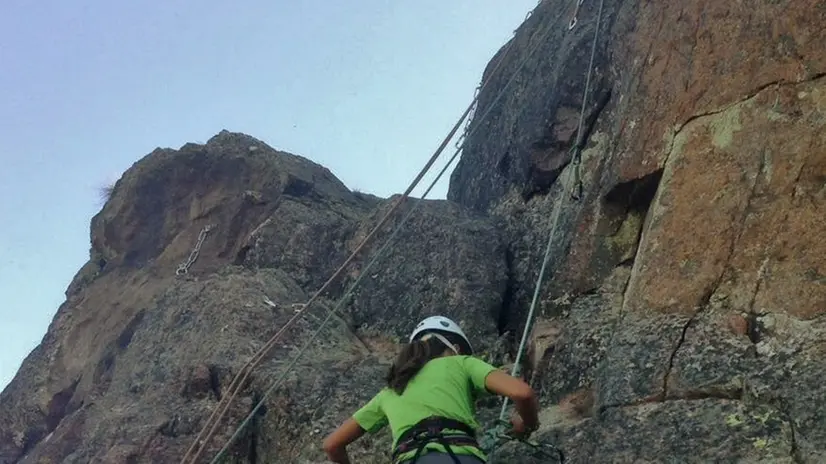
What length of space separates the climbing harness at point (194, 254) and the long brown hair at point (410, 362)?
7.85 metres

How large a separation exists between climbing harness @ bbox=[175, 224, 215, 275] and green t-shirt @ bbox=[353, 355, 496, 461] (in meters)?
8.01

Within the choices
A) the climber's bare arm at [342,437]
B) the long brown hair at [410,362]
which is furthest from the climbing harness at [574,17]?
the climber's bare arm at [342,437]

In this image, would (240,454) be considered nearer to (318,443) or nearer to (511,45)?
(318,443)

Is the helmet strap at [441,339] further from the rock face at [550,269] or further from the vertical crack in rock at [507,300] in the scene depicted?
the vertical crack in rock at [507,300]

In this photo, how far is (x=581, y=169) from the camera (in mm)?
9922

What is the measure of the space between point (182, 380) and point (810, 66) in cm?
651

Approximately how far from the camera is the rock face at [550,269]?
5.90m

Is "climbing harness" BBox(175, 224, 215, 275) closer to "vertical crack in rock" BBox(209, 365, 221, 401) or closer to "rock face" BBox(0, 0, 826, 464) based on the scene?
"rock face" BBox(0, 0, 826, 464)

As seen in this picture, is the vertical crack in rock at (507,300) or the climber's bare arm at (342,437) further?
the vertical crack in rock at (507,300)

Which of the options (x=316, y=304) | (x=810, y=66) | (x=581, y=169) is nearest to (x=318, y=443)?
(x=316, y=304)

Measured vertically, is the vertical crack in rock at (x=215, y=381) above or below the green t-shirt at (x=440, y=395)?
above

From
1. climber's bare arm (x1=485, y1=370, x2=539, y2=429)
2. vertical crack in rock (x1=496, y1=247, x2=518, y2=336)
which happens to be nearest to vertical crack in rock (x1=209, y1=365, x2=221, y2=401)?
vertical crack in rock (x1=496, y1=247, x2=518, y2=336)

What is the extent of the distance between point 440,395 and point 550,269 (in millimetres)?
4123

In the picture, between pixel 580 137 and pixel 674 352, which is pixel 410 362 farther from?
pixel 580 137
